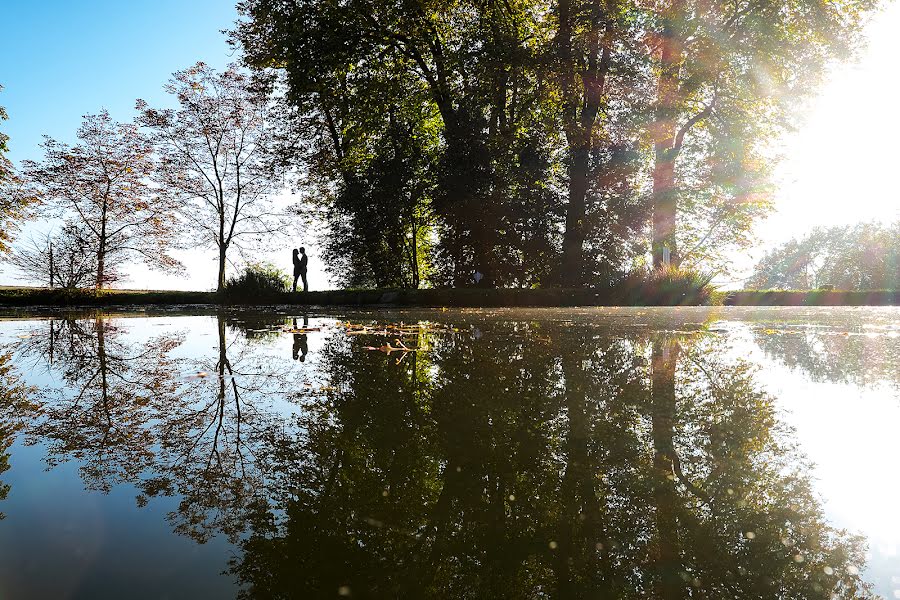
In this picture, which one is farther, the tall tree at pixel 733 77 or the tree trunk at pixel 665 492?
the tall tree at pixel 733 77

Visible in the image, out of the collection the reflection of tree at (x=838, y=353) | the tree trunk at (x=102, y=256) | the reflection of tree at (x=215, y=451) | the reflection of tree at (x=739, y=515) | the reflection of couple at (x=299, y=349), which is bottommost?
the reflection of tree at (x=739, y=515)

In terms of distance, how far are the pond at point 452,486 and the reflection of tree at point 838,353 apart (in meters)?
0.07

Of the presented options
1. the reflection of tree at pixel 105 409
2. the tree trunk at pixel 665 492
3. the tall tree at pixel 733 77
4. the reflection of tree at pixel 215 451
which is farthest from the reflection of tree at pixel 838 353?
the tall tree at pixel 733 77

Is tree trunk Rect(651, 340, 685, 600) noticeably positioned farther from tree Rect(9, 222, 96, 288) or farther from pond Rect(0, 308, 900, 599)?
tree Rect(9, 222, 96, 288)

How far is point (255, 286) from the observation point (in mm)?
14398

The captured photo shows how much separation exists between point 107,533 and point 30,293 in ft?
63.9

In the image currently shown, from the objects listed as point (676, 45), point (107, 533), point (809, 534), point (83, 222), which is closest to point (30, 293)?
point (83, 222)

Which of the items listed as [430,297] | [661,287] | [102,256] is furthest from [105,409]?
[102,256]

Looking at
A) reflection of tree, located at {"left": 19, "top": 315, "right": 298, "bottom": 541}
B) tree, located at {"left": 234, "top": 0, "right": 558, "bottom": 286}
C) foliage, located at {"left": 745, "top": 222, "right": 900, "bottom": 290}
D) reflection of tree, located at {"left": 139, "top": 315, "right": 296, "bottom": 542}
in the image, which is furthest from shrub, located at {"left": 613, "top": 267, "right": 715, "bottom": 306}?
foliage, located at {"left": 745, "top": 222, "right": 900, "bottom": 290}

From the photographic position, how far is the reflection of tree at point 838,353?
2438mm

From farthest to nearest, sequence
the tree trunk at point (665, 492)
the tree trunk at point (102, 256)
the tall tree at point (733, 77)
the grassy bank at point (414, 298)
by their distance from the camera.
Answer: the tree trunk at point (102, 256), the tall tree at point (733, 77), the grassy bank at point (414, 298), the tree trunk at point (665, 492)

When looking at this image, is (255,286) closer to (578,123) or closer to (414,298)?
(414,298)

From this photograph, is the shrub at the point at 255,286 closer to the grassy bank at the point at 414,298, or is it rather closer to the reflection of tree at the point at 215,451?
the grassy bank at the point at 414,298

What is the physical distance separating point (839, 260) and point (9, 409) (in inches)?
2807
